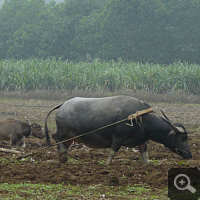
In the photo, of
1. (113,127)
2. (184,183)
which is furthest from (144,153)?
(184,183)

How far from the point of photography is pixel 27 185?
5.43 m

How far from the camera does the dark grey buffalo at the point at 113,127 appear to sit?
22.4ft

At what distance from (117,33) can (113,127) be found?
111 ft

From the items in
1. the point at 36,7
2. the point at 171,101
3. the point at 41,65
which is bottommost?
the point at 171,101

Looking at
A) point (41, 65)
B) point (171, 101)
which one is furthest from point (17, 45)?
point (171, 101)

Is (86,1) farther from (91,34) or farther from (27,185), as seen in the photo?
(27,185)

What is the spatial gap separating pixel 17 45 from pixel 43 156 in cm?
3629

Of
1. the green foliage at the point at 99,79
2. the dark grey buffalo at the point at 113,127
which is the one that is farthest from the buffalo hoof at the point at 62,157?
the green foliage at the point at 99,79

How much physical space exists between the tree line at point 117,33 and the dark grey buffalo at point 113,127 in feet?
92.8

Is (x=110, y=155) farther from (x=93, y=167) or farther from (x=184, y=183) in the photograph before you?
(x=184, y=183)

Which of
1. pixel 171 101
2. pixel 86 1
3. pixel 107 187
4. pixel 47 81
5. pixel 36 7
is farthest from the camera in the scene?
pixel 36 7

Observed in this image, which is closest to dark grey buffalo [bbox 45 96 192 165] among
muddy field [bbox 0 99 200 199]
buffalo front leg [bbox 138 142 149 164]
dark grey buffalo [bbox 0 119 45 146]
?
buffalo front leg [bbox 138 142 149 164]

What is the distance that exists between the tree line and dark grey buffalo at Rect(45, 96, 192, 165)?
2829 cm

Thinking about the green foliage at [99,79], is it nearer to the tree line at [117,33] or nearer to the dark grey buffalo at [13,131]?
the dark grey buffalo at [13,131]
